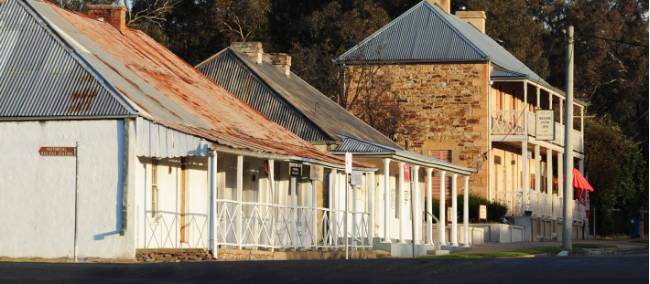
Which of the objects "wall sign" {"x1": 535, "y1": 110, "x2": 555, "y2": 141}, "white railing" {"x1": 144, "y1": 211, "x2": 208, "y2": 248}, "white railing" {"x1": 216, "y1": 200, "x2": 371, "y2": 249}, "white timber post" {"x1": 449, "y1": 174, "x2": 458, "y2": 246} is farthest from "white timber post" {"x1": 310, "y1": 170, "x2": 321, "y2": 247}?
"wall sign" {"x1": 535, "y1": 110, "x2": 555, "y2": 141}

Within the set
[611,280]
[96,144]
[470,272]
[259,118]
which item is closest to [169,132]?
[96,144]

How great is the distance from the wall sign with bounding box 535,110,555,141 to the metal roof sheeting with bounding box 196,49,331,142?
11.5 meters

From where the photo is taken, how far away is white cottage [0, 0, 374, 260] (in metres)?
28.7

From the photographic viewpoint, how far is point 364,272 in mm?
19094

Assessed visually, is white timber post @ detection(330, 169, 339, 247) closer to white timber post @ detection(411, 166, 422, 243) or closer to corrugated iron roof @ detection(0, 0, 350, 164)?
corrugated iron roof @ detection(0, 0, 350, 164)

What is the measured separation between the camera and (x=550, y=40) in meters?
77.5

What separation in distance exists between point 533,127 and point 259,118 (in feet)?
64.8

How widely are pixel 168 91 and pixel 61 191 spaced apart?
4129mm

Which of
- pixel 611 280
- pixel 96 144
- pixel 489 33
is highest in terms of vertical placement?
pixel 489 33

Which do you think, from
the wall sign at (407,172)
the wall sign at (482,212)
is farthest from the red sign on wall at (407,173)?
the wall sign at (482,212)

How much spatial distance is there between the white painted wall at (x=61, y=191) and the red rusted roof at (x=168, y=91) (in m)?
1.10

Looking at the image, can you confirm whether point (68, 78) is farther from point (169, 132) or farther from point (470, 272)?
point (470, 272)

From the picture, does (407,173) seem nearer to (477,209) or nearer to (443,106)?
(477,209)

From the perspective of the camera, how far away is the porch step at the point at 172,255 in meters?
28.5
